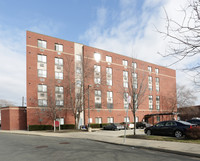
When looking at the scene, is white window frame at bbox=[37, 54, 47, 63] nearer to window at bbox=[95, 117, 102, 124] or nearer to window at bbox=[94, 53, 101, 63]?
window at bbox=[94, 53, 101, 63]

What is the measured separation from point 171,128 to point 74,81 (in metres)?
22.7

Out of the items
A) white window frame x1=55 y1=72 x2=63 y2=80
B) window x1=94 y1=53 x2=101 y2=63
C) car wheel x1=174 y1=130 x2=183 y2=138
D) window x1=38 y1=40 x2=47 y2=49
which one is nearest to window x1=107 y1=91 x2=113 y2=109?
window x1=94 y1=53 x2=101 y2=63

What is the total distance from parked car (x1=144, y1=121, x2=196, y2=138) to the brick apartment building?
10523 mm

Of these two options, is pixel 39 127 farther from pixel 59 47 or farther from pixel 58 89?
pixel 59 47

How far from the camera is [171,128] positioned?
16328 millimetres

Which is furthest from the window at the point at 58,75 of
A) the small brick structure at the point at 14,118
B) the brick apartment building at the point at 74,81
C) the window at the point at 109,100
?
the window at the point at 109,100

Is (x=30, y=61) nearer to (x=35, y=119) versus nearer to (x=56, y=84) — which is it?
(x=56, y=84)

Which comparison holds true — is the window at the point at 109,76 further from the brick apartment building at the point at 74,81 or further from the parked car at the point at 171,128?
the parked car at the point at 171,128

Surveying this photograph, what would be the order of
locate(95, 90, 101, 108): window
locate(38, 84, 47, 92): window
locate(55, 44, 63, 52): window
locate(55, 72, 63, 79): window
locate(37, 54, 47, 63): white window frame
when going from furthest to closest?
locate(95, 90, 101, 108): window < locate(55, 44, 63, 52): window < locate(55, 72, 63, 79): window < locate(37, 54, 47, 63): white window frame < locate(38, 84, 47, 92): window

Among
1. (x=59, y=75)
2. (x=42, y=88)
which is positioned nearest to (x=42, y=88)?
(x=42, y=88)

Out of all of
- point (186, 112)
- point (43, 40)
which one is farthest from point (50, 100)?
point (186, 112)

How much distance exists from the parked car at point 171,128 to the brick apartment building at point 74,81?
10523mm

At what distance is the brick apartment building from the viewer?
34656 millimetres

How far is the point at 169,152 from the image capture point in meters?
9.93
